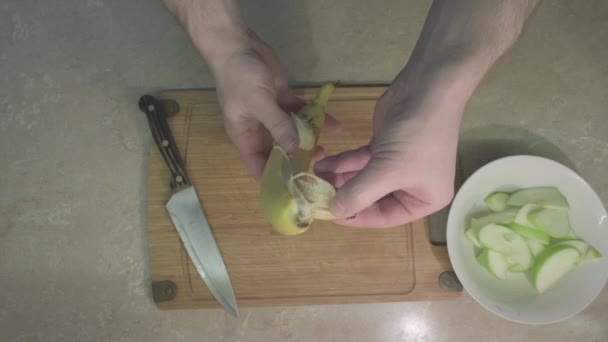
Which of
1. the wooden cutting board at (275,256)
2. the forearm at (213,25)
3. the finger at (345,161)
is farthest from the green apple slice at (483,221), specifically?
the forearm at (213,25)

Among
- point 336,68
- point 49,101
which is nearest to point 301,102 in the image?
point 336,68

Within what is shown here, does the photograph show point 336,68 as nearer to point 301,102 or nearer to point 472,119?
point 301,102

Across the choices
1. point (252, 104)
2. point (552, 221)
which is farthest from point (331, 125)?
point (552, 221)

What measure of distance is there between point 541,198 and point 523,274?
0.22 metres

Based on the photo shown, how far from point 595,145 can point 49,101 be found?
5.86 ft

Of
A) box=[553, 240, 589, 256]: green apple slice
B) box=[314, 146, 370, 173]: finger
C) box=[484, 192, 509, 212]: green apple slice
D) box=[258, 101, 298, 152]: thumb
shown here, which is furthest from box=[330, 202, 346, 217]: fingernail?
box=[553, 240, 589, 256]: green apple slice

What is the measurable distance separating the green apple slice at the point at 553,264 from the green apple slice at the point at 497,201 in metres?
0.16

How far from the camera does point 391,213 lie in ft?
3.58

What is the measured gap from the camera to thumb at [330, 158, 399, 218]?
0.85m

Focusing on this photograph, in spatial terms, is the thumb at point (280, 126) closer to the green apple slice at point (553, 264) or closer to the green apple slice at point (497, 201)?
the green apple slice at point (497, 201)

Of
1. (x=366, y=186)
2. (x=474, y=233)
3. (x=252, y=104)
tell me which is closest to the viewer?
(x=366, y=186)

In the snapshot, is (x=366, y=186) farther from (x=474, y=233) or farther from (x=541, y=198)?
(x=541, y=198)

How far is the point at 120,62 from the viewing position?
4.46 ft

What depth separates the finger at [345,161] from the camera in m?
1.15
